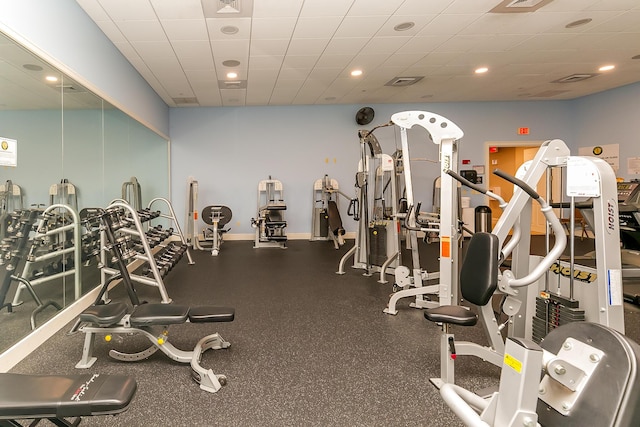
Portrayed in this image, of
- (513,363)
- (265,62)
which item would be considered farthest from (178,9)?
(513,363)

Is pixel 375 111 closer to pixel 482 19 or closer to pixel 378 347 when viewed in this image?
pixel 482 19

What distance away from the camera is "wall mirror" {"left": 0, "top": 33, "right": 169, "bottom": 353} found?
7.70 feet

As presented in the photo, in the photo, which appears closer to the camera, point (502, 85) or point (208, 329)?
point (208, 329)

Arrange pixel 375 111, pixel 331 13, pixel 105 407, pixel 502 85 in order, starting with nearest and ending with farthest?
pixel 105 407, pixel 331 13, pixel 502 85, pixel 375 111

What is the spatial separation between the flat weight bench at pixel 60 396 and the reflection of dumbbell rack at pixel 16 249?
1.65 metres

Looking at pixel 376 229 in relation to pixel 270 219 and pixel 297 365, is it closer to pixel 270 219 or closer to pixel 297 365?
pixel 297 365

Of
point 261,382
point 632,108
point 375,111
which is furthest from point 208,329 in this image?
point 632,108

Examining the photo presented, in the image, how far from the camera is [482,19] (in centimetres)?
381

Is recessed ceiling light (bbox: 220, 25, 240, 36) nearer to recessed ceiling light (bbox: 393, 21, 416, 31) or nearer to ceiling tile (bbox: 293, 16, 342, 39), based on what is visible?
ceiling tile (bbox: 293, 16, 342, 39)

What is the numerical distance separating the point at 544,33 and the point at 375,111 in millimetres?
3801

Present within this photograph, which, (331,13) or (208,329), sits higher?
(331,13)

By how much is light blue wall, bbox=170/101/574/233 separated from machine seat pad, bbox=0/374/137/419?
6.57m

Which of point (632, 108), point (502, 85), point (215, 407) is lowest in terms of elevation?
point (215, 407)

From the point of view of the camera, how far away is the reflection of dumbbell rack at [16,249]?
94.7 inches
